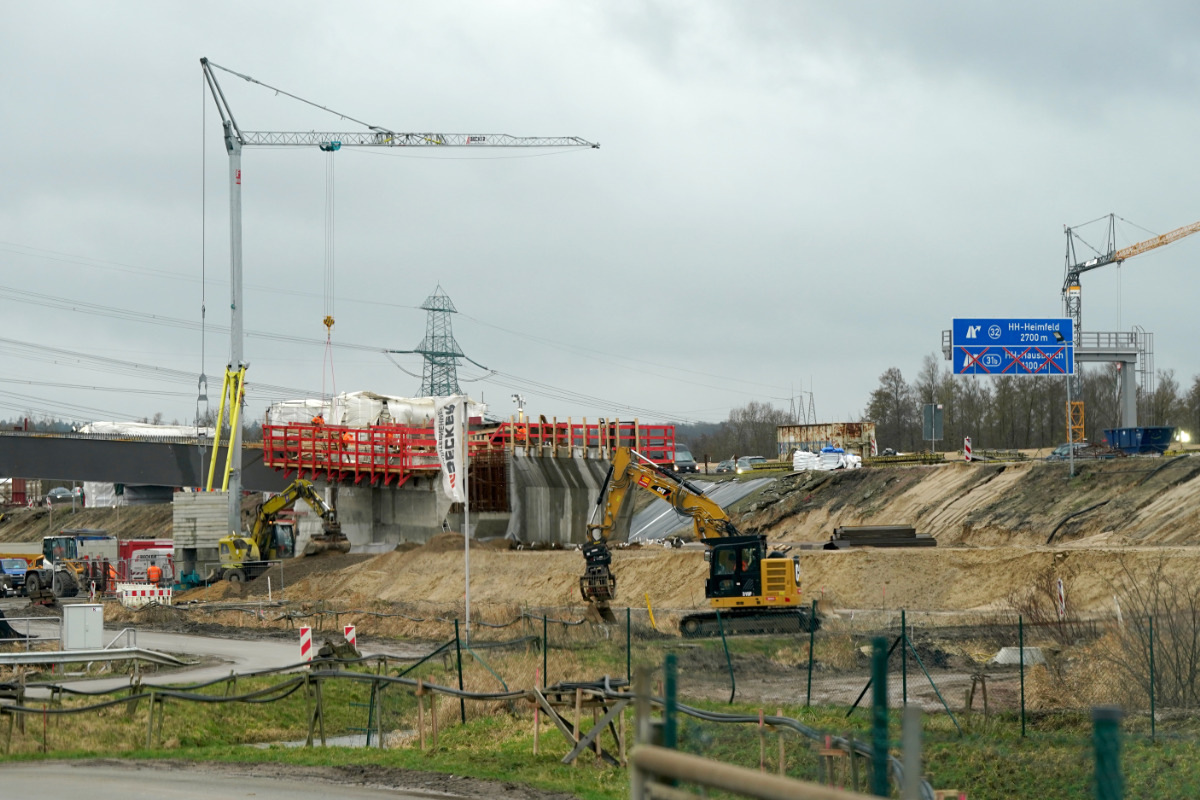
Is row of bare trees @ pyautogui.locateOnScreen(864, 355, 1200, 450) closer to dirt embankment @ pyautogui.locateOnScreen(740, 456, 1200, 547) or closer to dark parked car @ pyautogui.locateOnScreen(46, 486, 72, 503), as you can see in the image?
dirt embankment @ pyautogui.locateOnScreen(740, 456, 1200, 547)

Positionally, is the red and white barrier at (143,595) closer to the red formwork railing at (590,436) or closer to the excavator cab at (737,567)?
the red formwork railing at (590,436)

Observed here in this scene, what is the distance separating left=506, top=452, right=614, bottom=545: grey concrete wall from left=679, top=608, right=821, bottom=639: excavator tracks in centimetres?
2330

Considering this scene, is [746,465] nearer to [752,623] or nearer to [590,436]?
[590,436]

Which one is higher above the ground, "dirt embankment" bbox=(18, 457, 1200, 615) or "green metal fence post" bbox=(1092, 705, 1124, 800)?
"green metal fence post" bbox=(1092, 705, 1124, 800)

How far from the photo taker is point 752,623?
31969 mm

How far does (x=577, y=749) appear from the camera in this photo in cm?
1617

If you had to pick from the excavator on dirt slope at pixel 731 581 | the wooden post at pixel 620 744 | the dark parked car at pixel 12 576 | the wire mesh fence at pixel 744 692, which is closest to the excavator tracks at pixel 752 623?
the excavator on dirt slope at pixel 731 581

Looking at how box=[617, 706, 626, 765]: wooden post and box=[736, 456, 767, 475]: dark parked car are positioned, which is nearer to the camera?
box=[617, 706, 626, 765]: wooden post

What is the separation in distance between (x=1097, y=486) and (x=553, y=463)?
23.2m

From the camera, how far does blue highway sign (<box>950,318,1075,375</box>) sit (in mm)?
50656

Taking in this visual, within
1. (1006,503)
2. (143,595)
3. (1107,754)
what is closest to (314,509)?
(143,595)

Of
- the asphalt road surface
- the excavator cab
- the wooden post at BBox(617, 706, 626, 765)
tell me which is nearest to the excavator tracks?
the excavator cab

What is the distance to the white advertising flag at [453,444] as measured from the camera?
29.8 m

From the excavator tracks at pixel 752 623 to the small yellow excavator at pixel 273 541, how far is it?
1095 inches
